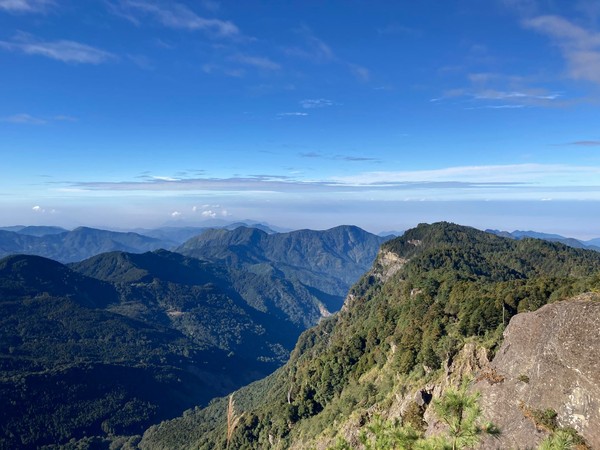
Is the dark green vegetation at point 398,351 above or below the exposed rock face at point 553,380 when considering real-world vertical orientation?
below

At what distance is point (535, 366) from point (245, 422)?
9313 centimetres

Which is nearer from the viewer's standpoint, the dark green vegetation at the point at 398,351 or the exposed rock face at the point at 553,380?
the exposed rock face at the point at 553,380

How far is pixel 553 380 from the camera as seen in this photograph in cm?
3481

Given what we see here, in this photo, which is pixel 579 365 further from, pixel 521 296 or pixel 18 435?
pixel 18 435

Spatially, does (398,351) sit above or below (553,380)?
below

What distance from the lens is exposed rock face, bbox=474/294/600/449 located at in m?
32.1

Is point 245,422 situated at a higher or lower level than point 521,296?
lower

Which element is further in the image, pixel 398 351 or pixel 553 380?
pixel 398 351

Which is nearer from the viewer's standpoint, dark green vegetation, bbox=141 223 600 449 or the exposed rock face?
the exposed rock face

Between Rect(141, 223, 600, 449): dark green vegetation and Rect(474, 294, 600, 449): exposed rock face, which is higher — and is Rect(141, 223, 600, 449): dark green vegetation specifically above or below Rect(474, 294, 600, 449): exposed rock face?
below

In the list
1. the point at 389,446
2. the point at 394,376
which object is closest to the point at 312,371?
the point at 394,376

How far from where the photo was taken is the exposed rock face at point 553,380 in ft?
105

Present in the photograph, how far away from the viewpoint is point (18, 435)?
183 meters

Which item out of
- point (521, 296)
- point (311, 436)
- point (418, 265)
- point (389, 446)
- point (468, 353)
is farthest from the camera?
point (418, 265)
